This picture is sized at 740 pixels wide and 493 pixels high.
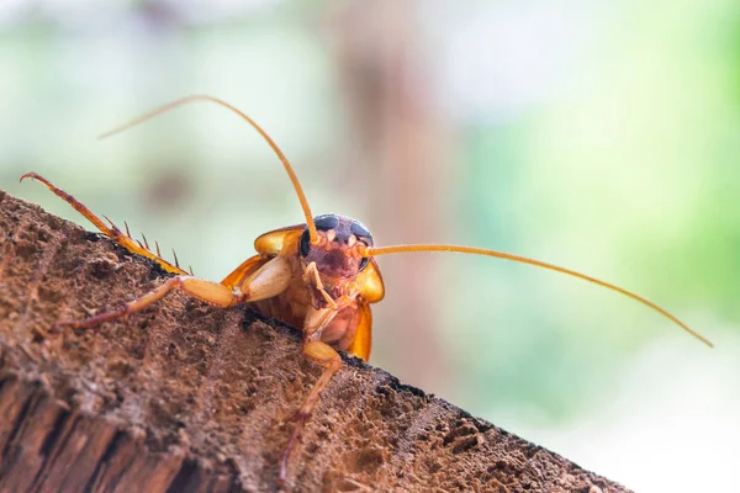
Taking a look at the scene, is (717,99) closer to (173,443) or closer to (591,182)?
(591,182)

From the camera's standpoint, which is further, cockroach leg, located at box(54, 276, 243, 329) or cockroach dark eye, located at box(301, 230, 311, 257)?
cockroach dark eye, located at box(301, 230, 311, 257)

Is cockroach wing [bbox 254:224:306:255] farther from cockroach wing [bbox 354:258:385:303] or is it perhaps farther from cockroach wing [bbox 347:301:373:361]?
cockroach wing [bbox 347:301:373:361]

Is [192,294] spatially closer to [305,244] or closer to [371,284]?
[305,244]

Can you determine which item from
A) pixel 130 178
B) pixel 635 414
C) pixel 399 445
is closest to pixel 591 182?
pixel 635 414

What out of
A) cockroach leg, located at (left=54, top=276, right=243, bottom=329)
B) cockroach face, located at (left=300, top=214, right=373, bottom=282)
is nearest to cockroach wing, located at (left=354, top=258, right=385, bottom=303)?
cockroach face, located at (left=300, top=214, right=373, bottom=282)

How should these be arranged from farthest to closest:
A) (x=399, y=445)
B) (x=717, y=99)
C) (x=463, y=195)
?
(x=463, y=195) → (x=717, y=99) → (x=399, y=445)

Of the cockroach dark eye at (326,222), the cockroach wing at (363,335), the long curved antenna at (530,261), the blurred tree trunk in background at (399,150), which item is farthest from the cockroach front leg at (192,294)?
the blurred tree trunk in background at (399,150)

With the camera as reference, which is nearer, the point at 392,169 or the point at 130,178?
the point at 130,178
